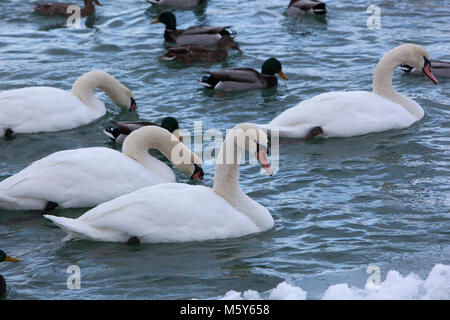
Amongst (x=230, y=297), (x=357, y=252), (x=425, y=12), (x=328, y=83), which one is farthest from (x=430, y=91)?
(x=230, y=297)

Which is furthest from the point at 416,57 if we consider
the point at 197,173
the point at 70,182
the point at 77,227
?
the point at 77,227

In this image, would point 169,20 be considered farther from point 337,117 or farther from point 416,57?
point 337,117

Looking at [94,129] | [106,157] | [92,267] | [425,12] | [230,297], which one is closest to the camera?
[230,297]

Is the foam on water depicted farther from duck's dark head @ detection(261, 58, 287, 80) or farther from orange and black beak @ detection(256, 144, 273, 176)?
duck's dark head @ detection(261, 58, 287, 80)

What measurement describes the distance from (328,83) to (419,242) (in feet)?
18.8

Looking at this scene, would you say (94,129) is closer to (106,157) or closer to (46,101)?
(46,101)

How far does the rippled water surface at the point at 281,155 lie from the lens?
25.5 ft

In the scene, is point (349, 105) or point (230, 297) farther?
point (349, 105)

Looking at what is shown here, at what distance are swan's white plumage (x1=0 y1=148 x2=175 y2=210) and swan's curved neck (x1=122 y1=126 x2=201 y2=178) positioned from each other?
17.0 inches

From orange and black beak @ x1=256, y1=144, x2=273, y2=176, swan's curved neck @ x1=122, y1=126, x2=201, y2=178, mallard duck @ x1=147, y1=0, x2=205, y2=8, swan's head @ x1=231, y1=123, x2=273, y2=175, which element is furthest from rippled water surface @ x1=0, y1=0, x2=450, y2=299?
swan's head @ x1=231, y1=123, x2=273, y2=175

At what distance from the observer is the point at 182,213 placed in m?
8.15

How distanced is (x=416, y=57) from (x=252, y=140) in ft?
15.5

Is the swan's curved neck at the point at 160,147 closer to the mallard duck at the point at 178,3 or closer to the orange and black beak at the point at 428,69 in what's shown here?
the orange and black beak at the point at 428,69

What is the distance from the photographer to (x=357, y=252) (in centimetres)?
812
